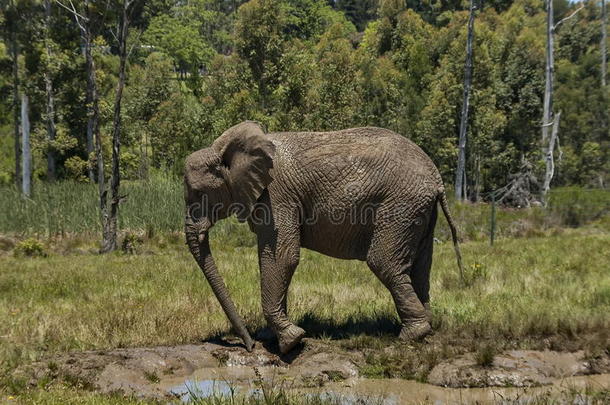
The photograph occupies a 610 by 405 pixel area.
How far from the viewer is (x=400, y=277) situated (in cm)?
667

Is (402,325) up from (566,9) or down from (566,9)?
down

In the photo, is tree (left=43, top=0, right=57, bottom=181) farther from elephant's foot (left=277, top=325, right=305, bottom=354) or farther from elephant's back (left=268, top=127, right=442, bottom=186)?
elephant's foot (left=277, top=325, right=305, bottom=354)

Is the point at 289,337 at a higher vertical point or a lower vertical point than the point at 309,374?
higher

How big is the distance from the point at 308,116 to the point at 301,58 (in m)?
2.35

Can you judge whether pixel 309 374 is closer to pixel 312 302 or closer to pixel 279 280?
pixel 279 280

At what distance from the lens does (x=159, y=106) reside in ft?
93.8

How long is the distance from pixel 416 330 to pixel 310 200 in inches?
72.2

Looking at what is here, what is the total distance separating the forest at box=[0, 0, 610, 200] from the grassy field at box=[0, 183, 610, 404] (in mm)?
5280

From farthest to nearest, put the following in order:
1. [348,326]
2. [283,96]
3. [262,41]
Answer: [262,41]
[283,96]
[348,326]

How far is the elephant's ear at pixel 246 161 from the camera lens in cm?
638

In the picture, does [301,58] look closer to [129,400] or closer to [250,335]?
[250,335]

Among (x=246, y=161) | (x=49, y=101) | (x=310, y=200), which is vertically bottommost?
(x=310, y=200)

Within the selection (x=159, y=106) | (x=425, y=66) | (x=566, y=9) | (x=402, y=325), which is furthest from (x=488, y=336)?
(x=566, y=9)

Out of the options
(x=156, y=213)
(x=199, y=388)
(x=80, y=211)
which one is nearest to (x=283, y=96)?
(x=156, y=213)
